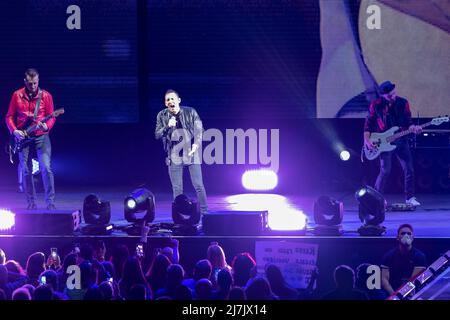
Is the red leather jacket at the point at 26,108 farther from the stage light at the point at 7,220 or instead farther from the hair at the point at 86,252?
the hair at the point at 86,252

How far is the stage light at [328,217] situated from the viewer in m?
8.41

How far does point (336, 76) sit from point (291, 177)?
1.77 metres

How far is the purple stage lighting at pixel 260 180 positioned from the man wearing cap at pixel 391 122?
2410 millimetres

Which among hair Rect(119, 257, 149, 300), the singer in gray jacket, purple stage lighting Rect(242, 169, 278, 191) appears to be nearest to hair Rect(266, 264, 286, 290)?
hair Rect(119, 257, 149, 300)

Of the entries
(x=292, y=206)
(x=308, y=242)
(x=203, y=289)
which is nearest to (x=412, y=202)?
(x=292, y=206)

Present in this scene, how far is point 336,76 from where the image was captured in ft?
40.5

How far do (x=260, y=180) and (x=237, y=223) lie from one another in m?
4.21

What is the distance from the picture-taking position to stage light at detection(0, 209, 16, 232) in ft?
28.7

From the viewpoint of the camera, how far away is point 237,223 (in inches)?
333

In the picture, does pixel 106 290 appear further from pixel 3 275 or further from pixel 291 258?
pixel 291 258
